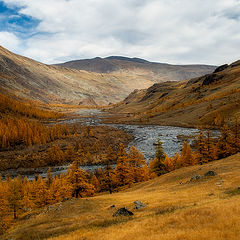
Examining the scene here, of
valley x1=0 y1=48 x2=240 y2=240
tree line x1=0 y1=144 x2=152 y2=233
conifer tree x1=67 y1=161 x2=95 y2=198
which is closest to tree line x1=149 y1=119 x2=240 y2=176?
valley x1=0 y1=48 x2=240 y2=240

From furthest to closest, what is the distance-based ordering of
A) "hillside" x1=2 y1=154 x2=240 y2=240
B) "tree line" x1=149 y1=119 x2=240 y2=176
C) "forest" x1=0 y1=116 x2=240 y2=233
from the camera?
"tree line" x1=149 y1=119 x2=240 y2=176 → "forest" x1=0 y1=116 x2=240 y2=233 → "hillside" x1=2 y1=154 x2=240 y2=240

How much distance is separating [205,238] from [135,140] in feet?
237

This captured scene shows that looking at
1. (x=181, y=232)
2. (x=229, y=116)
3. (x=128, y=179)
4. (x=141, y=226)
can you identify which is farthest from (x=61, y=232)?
Answer: (x=229, y=116)

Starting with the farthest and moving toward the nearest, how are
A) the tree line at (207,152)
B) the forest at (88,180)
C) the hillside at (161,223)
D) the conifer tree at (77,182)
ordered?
the tree line at (207,152)
the conifer tree at (77,182)
the forest at (88,180)
the hillside at (161,223)

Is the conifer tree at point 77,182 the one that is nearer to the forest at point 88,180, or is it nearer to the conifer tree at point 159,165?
the forest at point 88,180

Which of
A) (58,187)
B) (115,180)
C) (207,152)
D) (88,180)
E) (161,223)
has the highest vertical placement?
(161,223)

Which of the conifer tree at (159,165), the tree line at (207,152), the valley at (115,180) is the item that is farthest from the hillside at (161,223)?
the conifer tree at (159,165)

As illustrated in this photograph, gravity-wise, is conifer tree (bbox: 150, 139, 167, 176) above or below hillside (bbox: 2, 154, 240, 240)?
below

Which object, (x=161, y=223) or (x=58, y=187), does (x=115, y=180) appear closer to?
(x=58, y=187)

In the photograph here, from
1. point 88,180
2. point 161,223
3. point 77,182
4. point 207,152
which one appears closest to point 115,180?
point 88,180

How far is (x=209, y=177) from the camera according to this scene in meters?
27.3

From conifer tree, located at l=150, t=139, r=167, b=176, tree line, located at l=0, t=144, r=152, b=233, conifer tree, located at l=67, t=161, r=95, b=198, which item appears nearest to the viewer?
tree line, located at l=0, t=144, r=152, b=233

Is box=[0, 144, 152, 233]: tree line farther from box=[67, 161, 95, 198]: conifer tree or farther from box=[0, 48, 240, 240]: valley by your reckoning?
box=[0, 48, 240, 240]: valley

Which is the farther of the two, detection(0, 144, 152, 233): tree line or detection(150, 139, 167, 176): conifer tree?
detection(150, 139, 167, 176): conifer tree
